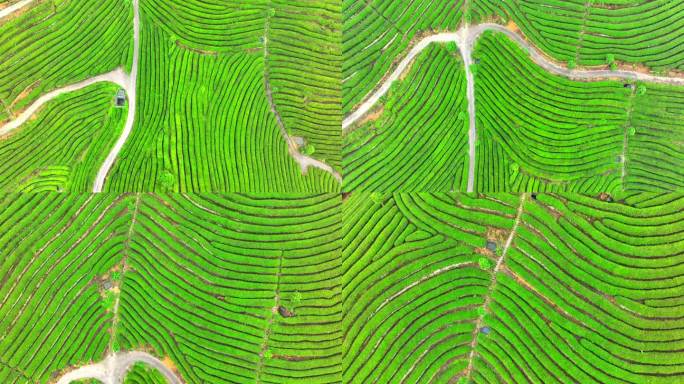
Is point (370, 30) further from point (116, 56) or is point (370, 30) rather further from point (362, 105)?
point (116, 56)

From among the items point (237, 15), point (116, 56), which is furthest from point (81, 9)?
point (237, 15)

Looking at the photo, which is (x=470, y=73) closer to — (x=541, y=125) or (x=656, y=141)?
(x=541, y=125)

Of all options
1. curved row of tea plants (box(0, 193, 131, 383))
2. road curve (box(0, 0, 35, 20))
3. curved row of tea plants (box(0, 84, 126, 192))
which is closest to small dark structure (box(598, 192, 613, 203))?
curved row of tea plants (box(0, 193, 131, 383))

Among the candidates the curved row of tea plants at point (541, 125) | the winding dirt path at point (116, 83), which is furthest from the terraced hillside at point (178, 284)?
the curved row of tea plants at point (541, 125)

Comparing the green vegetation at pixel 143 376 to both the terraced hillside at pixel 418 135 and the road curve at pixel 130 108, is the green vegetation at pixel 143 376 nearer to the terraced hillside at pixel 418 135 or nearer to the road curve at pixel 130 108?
the road curve at pixel 130 108

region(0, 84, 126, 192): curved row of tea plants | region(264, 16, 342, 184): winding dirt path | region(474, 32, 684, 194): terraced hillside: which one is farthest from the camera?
region(264, 16, 342, 184): winding dirt path

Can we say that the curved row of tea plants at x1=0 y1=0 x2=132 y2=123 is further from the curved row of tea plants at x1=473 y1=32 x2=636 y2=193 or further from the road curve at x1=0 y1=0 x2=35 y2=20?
the curved row of tea plants at x1=473 y1=32 x2=636 y2=193
